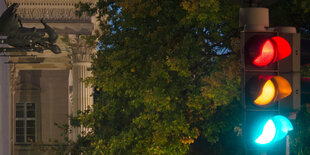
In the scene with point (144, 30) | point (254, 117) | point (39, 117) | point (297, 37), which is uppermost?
point (144, 30)

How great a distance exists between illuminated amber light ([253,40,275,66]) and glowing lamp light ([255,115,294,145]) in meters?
0.49

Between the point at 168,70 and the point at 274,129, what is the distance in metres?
12.0

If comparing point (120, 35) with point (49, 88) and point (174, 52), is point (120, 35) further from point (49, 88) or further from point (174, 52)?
point (49, 88)

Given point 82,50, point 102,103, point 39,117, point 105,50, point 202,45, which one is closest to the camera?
point 202,45

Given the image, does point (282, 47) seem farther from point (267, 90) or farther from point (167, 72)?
point (167, 72)

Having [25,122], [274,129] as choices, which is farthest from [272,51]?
[25,122]

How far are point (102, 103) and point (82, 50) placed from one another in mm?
7547

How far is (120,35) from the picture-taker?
17.6m

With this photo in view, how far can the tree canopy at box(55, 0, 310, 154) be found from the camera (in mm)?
15656

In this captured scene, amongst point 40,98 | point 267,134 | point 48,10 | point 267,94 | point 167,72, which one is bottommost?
point 40,98

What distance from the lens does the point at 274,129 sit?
191 inches

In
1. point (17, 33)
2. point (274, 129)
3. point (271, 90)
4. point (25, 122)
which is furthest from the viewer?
point (25, 122)

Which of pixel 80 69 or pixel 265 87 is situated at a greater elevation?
pixel 80 69

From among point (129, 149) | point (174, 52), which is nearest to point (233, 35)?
point (174, 52)
